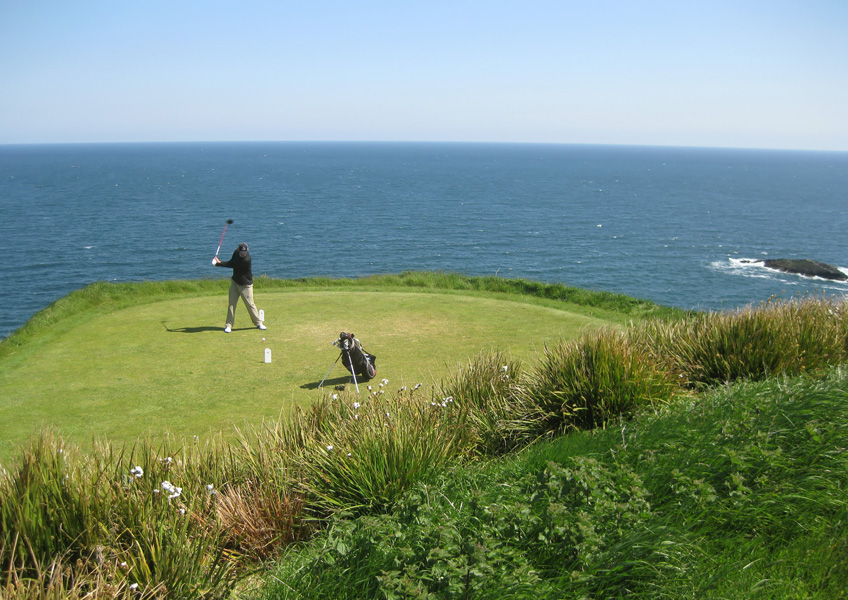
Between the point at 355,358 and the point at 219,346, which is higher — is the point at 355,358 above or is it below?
above

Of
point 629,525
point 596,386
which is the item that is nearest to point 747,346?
point 596,386

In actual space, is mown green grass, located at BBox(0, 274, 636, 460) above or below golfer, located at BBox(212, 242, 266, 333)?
below

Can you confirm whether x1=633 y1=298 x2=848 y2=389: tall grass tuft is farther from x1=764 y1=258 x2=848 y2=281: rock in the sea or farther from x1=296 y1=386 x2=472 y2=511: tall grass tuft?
x1=764 y1=258 x2=848 y2=281: rock in the sea

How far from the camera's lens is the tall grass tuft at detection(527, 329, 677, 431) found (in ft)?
24.3

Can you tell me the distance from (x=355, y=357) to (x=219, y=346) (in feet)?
13.3

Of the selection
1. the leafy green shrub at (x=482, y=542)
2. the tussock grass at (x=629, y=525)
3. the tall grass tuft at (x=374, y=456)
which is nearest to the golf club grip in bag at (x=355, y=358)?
the tall grass tuft at (x=374, y=456)

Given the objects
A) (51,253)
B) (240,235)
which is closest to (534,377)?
(51,253)

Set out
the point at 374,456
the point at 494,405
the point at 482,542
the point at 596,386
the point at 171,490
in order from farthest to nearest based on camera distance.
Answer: the point at 494,405 < the point at 596,386 < the point at 374,456 < the point at 171,490 < the point at 482,542

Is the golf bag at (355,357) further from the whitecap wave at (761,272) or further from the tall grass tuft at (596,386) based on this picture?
the whitecap wave at (761,272)

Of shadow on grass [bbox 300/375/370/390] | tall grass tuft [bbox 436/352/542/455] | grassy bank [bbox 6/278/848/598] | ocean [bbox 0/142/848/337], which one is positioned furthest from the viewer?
ocean [bbox 0/142/848/337]

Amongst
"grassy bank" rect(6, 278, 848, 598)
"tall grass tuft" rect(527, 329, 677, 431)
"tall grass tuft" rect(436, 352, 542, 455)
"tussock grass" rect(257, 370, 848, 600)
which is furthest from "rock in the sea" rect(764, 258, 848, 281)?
"tussock grass" rect(257, 370, 848, 600)

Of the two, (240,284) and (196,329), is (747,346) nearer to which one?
(240,284)

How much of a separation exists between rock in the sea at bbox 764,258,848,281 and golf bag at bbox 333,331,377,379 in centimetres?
4970

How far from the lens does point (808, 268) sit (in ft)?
173
